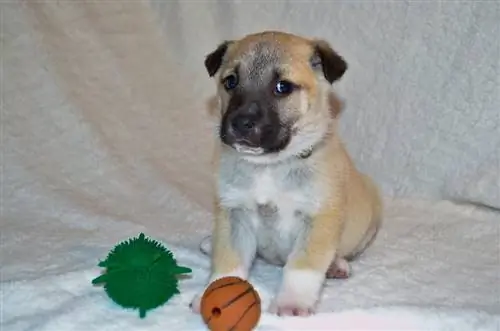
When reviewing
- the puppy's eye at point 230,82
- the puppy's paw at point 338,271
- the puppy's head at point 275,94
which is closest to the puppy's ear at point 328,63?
the puppy's head at point 275,94

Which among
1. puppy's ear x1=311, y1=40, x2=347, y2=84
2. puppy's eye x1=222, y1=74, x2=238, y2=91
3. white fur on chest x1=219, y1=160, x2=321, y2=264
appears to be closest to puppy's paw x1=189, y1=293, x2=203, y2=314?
white fur on chest x1=219, y1=160, x2=321, y2=264

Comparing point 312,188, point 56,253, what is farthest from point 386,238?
point 56,253

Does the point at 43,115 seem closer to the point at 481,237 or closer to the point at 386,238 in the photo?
the point at 386,238

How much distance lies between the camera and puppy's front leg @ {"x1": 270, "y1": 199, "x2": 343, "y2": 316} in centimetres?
245

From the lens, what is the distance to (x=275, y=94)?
2.46 m

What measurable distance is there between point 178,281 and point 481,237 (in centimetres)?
113

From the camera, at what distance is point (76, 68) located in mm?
3574

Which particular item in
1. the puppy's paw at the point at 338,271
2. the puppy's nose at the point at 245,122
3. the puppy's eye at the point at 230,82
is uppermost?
the puppy's eye at the point at 230,82

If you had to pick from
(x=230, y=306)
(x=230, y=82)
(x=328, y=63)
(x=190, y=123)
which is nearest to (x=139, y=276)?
(x=230, y=306)

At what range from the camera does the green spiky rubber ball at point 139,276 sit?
95.2 inches

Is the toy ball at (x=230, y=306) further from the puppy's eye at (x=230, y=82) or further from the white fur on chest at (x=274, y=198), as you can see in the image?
the puppy's eye at (x=230, y=82)

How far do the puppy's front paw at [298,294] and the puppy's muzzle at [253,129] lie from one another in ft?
1.18

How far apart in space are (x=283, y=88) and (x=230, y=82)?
0.16 meters

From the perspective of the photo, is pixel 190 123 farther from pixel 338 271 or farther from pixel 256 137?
pixel 256 137
